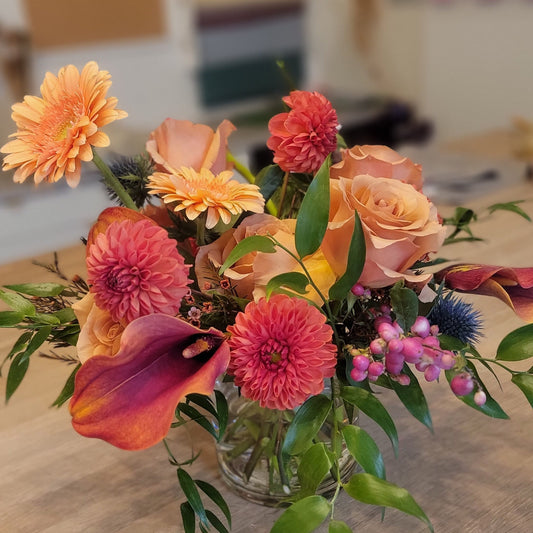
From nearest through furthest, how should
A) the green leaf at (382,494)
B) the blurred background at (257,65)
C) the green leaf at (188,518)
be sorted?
the green leaf at (382,494)
the green leaf at (188,518)
the blurred background at (257,65)

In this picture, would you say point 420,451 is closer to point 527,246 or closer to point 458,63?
point 527,246

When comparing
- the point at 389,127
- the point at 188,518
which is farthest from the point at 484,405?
the point at 389,127

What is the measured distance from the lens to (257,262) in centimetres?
51

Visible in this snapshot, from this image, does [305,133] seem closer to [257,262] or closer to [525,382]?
[257,262]

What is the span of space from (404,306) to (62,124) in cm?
28

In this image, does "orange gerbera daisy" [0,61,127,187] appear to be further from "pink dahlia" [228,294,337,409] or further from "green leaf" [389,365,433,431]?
"green leaf" [389,365,433,431]

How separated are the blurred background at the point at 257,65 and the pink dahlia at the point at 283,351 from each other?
6.05 feet

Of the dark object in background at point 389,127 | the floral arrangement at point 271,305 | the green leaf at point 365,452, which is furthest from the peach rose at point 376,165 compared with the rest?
the dark object in background at point 389,127

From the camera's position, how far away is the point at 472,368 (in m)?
0.52

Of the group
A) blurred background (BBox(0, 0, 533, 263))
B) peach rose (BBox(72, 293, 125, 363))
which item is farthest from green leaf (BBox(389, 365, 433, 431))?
blurred background (BBox(0, 0, 533, 263))

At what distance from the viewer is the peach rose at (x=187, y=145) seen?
0.62 metres

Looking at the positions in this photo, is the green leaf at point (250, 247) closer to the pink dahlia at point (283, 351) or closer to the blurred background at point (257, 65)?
the pink dahlia at point (283, 351)

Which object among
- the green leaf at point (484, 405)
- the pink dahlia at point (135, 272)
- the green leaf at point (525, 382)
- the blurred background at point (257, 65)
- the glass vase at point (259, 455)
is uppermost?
the pink dahlia at point (135, 272)

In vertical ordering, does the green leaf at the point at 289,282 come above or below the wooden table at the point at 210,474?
above
